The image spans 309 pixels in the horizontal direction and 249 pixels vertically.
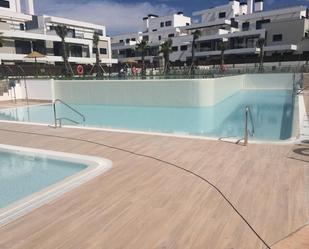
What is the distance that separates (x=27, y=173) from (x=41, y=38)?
36.8 metres

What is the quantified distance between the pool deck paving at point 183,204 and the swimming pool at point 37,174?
0.83ft

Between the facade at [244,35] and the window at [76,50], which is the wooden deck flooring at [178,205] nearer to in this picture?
the facade at [244,35]

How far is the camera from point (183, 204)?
431cm

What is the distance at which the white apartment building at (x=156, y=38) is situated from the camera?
5581cm

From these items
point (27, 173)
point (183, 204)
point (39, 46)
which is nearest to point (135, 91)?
point (27, 173)

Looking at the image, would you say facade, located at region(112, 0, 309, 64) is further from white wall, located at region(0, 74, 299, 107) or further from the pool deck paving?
the pool deck paving

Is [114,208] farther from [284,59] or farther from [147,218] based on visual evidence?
[284,59]

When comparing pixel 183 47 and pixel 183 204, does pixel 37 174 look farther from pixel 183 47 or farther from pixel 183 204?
pixel 183 47

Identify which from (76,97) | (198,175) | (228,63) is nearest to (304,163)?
Result: (198,175)

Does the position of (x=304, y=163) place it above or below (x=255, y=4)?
below

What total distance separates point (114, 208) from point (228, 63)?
41.8 metres

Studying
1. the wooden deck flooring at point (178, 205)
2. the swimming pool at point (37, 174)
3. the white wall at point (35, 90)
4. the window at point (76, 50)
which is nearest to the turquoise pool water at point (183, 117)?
the white wall at point (35, 90)

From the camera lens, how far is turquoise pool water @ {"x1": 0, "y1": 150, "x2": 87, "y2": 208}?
5.93m

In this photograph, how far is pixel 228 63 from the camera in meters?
43.3
